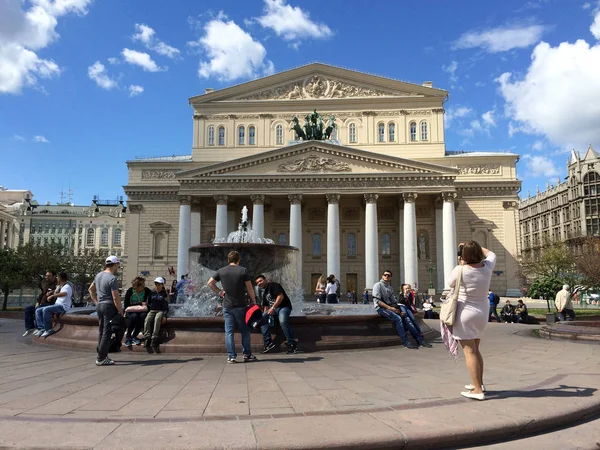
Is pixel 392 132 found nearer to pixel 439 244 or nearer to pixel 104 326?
pixel 439 244

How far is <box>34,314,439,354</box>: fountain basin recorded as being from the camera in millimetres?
9562

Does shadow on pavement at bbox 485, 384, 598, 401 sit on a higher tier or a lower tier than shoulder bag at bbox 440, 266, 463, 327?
lower

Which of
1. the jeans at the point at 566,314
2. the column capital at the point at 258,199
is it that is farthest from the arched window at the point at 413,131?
the jeans at the point at 566,314

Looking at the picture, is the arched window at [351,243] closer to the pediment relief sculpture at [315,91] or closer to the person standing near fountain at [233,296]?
the pediment relief sculpture at [315,91]

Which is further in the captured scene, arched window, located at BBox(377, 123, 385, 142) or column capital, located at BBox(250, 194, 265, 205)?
arched window, located at BBox(377, 123, 385, 142)

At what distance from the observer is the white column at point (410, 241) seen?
4134 cm

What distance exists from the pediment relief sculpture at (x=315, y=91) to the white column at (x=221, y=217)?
46.0ft

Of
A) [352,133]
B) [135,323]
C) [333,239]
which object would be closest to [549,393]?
[135,323]

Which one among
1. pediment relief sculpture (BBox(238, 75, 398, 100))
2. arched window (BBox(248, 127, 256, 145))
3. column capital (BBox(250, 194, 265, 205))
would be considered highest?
pediment relief sculpture (BBox(238, 75, 398, 100))

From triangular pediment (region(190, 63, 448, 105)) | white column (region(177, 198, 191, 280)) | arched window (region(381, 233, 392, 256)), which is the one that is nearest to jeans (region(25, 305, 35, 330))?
white column (region(177, 198, 191, 280))

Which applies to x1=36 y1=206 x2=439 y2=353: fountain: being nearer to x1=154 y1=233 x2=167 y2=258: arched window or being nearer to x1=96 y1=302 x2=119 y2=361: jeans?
x1=96 y1=302 x2=119 y2=361: jeans

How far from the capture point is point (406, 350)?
10.3m

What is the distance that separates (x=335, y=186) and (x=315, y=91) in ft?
45.5

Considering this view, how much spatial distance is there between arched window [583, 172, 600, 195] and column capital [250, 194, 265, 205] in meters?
66.5
